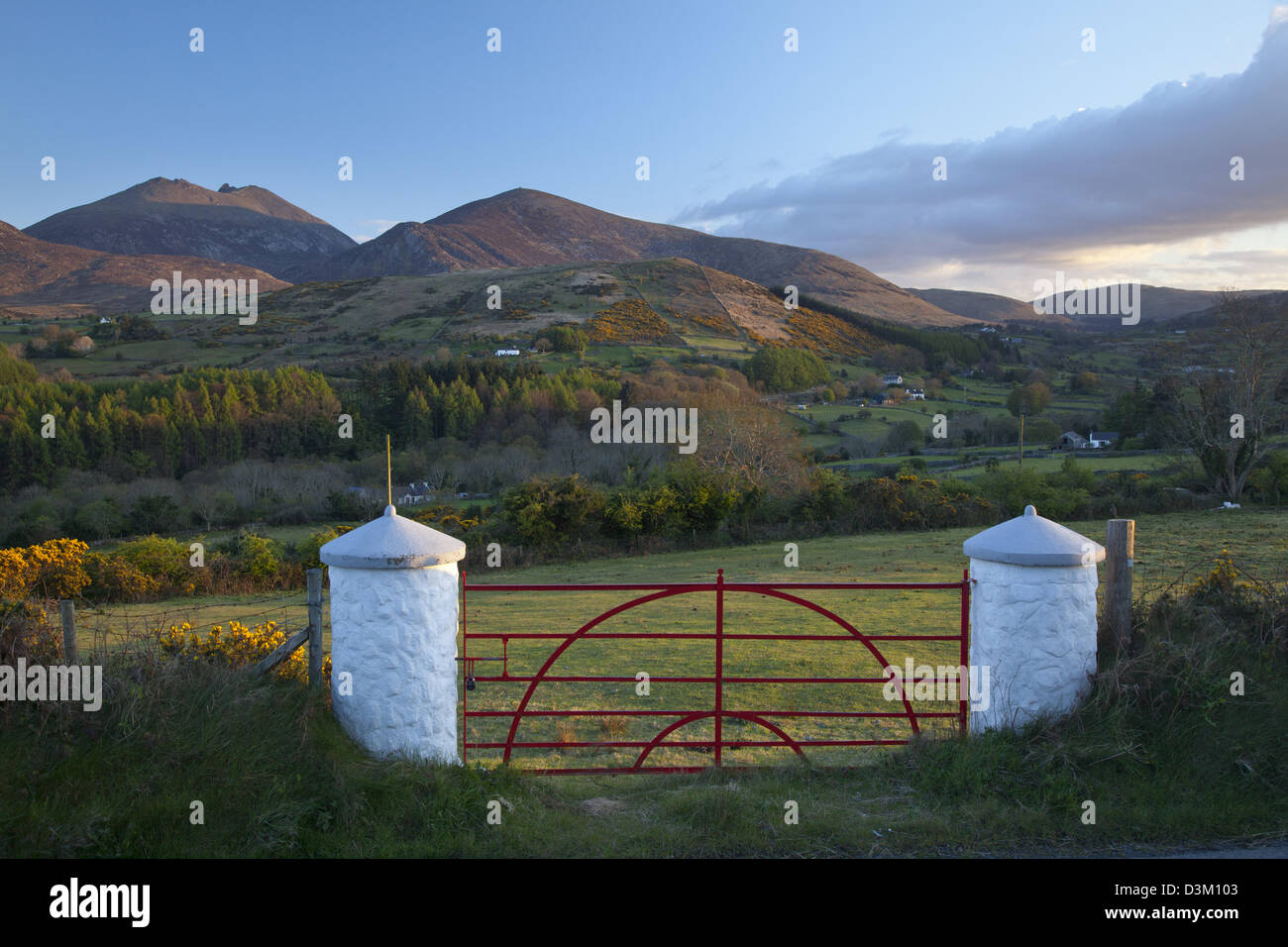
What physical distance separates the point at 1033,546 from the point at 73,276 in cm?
17428

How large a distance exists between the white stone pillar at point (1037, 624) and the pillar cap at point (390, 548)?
345 centimetres

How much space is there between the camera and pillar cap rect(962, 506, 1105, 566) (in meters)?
5.23

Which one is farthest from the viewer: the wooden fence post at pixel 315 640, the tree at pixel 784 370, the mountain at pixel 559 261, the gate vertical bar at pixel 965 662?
the mountain at pixel 559 261

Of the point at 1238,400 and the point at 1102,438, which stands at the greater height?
the point at 1238,400

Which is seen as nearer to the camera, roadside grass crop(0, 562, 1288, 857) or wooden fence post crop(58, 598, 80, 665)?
roadside grass crop(0, 562, 1288, 857)

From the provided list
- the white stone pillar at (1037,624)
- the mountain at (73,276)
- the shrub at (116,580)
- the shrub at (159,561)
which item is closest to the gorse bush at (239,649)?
the white stone pillar at (1037,624)

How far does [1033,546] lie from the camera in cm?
529

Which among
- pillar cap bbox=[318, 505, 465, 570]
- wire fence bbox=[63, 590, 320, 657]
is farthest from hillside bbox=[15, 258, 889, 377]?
pillar cap bbox=[318, 505, 465, 570]

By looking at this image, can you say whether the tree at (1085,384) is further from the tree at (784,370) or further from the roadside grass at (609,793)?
the roadside grass at (609,793)

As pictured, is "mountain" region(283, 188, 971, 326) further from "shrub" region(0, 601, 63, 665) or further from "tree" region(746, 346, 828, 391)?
"shrub" region(0, 601, 63, 665)

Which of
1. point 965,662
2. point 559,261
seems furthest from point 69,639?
point 559,261

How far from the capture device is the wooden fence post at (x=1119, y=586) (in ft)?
18.6

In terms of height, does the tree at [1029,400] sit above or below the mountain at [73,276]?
below

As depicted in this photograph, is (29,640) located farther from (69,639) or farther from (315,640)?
(315,640)
